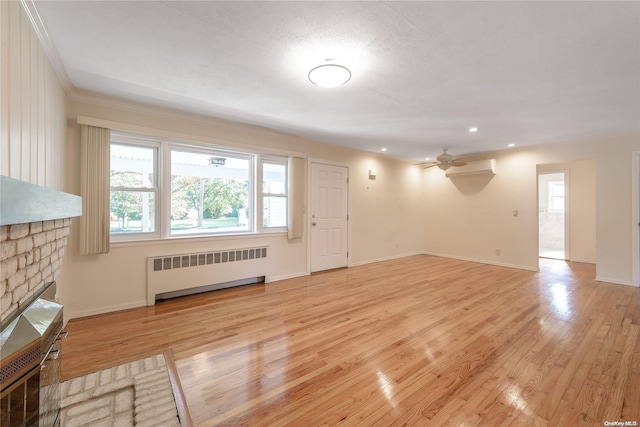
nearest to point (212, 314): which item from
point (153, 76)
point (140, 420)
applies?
point (140, 420)

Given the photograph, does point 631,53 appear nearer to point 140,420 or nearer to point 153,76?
point 153,76

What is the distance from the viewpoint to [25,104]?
5.44 feet

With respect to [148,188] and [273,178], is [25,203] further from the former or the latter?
[273,178]

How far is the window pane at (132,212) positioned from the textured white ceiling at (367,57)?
1.17 metres

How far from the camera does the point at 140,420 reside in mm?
1563

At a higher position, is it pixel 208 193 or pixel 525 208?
pixel 208 193

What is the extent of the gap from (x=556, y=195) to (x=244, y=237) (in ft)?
27.1

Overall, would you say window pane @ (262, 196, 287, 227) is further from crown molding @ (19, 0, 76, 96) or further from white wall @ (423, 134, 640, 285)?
white wall @ (423, 134, 640, 285)

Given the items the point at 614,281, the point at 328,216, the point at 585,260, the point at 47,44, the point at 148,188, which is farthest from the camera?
the point at 585,260

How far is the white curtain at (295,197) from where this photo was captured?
452 cm

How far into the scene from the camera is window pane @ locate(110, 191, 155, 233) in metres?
3.26

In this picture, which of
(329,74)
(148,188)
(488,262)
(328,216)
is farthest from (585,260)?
(148,188)

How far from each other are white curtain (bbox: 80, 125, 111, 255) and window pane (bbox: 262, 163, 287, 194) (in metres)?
2.06

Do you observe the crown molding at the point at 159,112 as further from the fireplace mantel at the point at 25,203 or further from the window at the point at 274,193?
the fireplace mantel at the point at 25,203
